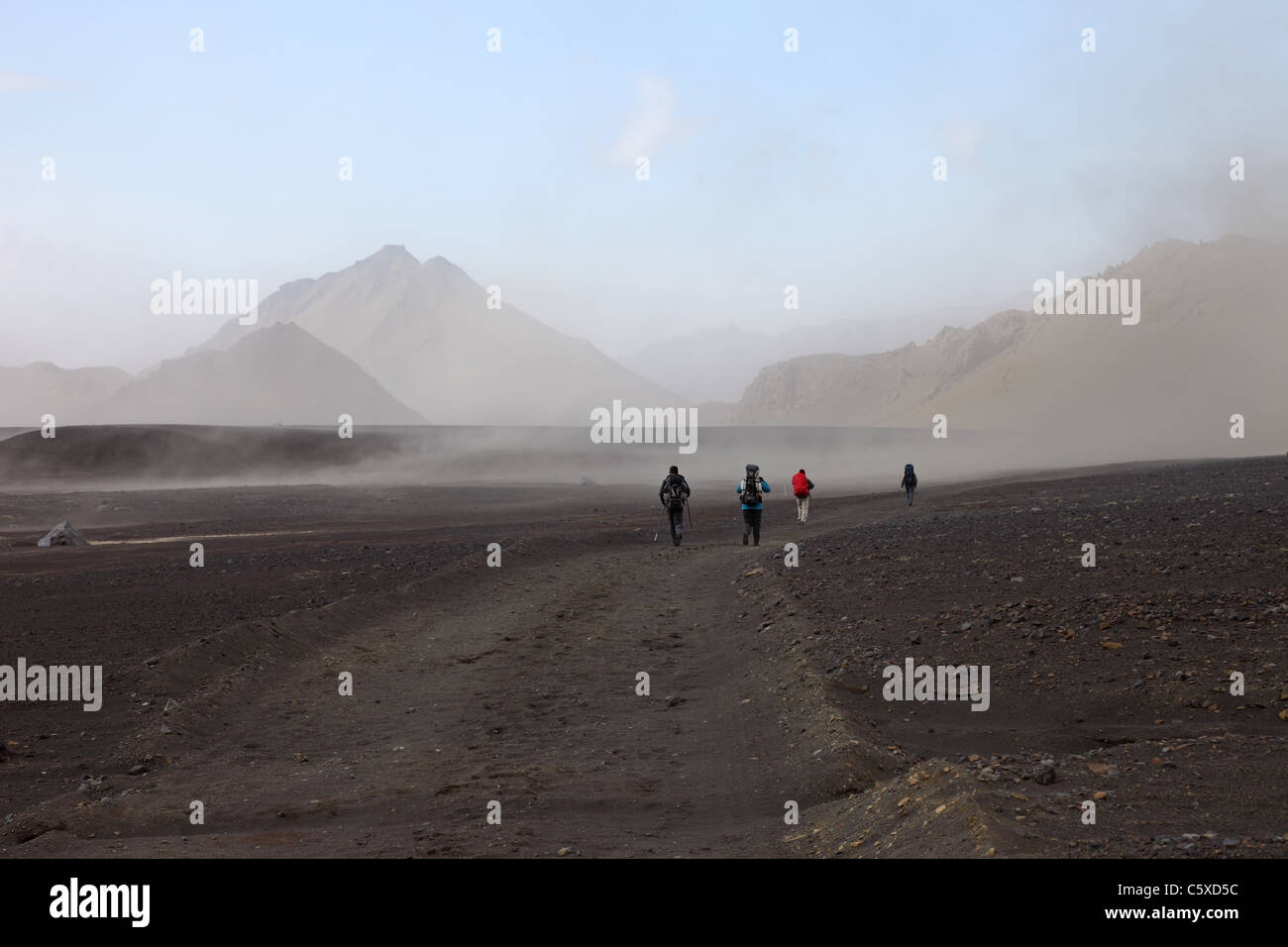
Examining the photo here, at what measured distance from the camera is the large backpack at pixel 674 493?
2516cm

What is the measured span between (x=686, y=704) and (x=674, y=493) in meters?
14.4

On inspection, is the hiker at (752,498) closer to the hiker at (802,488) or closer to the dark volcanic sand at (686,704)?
the dark volcanic sand at (686,704)

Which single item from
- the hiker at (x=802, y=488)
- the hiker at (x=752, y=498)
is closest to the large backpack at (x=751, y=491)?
the hiker at (x=752, y=498)

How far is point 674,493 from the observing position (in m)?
25.2

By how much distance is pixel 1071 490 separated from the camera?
3534 centimetres

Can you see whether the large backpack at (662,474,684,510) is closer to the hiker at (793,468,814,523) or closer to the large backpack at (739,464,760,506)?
the large backpack at (739,464,760,506)

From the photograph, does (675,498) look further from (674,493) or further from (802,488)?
(802,488)

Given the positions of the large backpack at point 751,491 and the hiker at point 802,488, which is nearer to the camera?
the large backpack at point 751,491

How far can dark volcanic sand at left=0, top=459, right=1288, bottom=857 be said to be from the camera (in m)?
6.99

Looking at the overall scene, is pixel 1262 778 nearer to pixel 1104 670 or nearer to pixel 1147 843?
pixel 1147 843

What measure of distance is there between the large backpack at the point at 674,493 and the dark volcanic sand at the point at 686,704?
3452mm

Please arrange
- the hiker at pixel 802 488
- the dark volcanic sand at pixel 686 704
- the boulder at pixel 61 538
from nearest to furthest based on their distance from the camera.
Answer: the dark volcanic sand at pixel 686 704, the hiker at pixel 802 488, the boulder at pixel 61 538

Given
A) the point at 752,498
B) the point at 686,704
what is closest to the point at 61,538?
the point at 752,498
